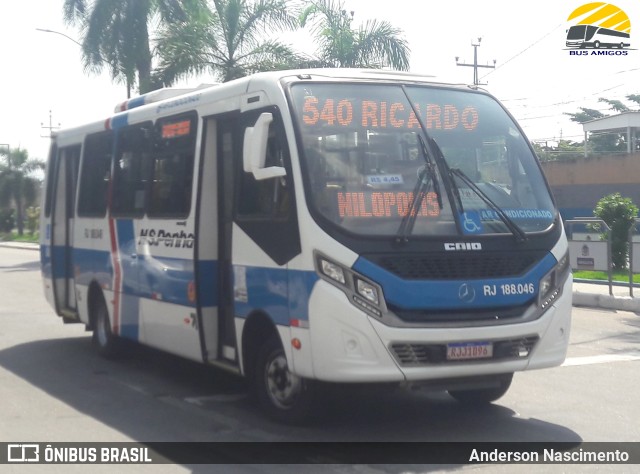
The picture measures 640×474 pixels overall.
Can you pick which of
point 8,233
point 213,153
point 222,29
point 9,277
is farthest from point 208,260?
point 8,233

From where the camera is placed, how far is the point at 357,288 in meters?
7.14

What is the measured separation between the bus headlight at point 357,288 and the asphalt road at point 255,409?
84cm

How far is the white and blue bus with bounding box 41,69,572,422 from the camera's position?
7.20 m

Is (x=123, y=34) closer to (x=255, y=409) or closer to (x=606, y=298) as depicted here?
(x=606, y=298)

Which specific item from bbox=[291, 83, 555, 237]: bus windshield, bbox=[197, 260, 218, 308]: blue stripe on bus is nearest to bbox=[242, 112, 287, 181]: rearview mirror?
bbox=[291, 83, 555, 237]: bus windshield

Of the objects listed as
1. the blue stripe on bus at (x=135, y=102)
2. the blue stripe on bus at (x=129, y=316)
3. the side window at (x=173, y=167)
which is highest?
the blue stripe on bus at (x=135, y=102)

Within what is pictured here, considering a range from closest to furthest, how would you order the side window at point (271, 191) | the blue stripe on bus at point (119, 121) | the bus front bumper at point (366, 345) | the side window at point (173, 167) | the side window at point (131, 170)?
1. the bus front bumper at point (366, 345)
2. the side window at point (271, 191)
3. the side window at point (173, 167)
4. the side window at point (131, 170)
5. the blue stripe on bus at point (119, 121)

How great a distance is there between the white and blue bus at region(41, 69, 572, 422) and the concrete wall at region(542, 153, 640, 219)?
28.7m

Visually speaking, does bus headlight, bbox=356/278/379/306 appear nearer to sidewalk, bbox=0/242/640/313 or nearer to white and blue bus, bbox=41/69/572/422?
white and blue bus, bbox=41/69/572/422

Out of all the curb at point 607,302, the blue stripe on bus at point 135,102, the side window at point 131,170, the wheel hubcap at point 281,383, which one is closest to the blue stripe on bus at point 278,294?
the wheel hubcap at point 281,383

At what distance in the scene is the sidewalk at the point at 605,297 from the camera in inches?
672

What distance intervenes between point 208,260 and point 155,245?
4.15ft

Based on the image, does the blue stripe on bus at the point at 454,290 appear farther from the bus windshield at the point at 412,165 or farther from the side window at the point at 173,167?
the side window at the point at 173,167

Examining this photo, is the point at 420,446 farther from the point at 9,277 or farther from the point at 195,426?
the point at 9,277
